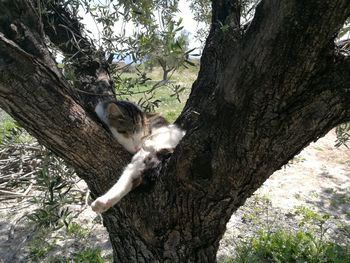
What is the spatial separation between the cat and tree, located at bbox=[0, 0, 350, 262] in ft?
0.32

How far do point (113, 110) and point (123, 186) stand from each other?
2.38ft

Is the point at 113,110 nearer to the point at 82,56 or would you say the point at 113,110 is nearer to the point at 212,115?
the point at 82,56

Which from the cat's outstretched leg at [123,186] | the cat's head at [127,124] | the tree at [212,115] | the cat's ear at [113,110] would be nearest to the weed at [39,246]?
the tree at [212,115]

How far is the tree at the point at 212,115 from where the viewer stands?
153cm

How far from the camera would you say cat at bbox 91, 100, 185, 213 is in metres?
2.16

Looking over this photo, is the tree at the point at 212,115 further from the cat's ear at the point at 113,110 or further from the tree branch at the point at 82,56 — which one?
the cat's ear at the point at 113,110

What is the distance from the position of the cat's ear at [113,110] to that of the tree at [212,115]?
0.46 m

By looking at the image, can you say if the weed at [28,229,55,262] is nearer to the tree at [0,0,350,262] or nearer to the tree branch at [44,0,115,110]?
the tree at [0,0,350,262]

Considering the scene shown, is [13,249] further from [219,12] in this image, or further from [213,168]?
[219,12]

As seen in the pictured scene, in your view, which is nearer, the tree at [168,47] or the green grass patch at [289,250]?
the tree at [168,47]

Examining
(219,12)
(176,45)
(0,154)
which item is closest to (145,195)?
(176,45)

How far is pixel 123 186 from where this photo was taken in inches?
84.8

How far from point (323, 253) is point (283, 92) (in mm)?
2362

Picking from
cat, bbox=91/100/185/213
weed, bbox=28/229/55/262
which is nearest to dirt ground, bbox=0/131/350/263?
weed, bbox=28/229/55/262
